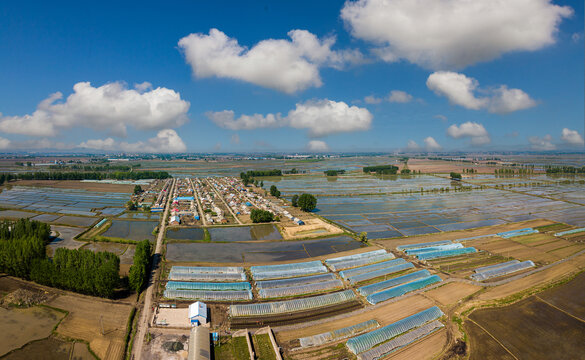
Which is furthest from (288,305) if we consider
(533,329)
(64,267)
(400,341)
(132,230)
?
(132,230)

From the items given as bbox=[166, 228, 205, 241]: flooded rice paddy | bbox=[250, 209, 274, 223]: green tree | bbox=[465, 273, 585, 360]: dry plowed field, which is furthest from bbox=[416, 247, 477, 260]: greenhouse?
bbox=[166, 228, 205, 241]: flooded rice paddy

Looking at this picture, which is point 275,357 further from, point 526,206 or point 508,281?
point 526,206

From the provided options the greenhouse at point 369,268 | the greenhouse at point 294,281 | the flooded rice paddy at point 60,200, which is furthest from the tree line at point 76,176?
the greenhouse at point 369,268

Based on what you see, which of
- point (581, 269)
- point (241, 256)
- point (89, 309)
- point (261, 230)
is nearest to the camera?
point (89, 309)

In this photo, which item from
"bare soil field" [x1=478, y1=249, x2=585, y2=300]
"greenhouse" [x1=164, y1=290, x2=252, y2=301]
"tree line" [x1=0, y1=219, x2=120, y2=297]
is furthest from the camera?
"bare soil field" [x1=478, y1=249, x2=585, y2=300]

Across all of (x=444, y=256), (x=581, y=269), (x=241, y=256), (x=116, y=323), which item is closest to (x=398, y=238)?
(x=444, y=256)

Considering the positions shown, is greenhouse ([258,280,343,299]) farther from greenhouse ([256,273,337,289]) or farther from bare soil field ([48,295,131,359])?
bare soil field ([48,295,131,359])
